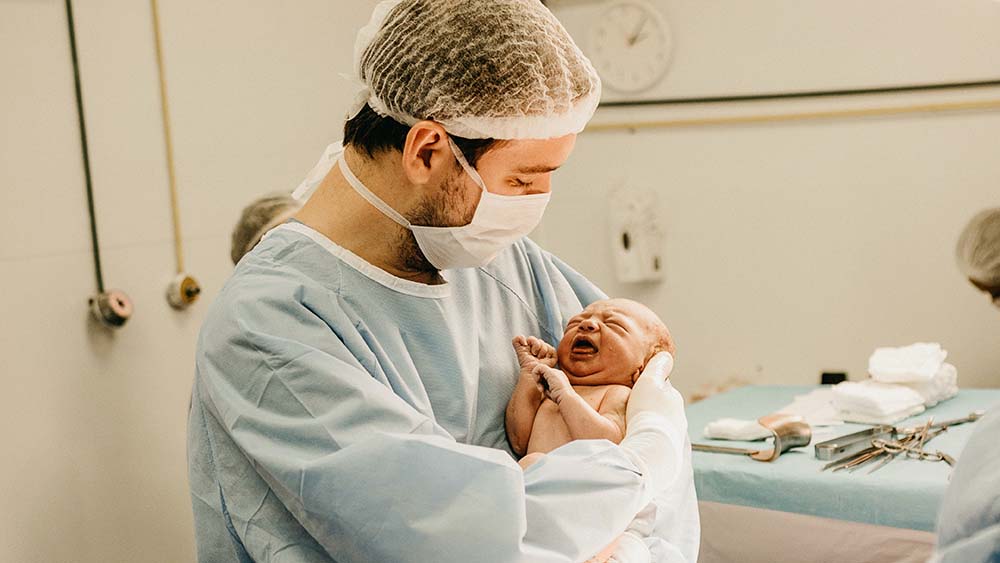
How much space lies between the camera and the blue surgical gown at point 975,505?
34.1 inches

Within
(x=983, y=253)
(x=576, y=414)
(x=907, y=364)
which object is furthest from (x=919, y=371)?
(x=576, y=414)

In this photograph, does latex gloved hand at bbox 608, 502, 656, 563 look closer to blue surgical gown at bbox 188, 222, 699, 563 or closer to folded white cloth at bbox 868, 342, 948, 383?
blue surgical gown at bbox 188, 222, 699, 563

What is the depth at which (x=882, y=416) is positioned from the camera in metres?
3.02

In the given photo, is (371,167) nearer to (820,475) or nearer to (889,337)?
(820,475)

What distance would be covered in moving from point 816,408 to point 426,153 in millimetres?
2204

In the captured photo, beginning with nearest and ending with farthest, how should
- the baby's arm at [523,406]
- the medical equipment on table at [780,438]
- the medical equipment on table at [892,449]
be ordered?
the baby's arm at [523,406], the medical equipment on table at [892,449], the medical equipment on table at [780,438]

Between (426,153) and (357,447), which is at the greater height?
(426,153)

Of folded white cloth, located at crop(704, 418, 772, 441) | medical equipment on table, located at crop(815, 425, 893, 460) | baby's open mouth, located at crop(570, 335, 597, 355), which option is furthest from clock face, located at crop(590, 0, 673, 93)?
baby's open mouth, located at crop(570, 335, 597, 355)

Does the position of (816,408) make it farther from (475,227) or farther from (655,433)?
(475,227)

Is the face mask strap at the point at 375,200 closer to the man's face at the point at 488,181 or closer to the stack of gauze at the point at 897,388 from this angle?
the man's face at the point at 488,181

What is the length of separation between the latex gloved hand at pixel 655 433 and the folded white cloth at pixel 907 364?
159 centimetres

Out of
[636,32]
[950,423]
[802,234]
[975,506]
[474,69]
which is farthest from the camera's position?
[636,32]

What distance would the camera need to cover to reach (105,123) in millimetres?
3029

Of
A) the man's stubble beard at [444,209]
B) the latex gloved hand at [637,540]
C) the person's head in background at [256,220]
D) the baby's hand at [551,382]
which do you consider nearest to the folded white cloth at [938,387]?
the baby's hand at [551,382]
